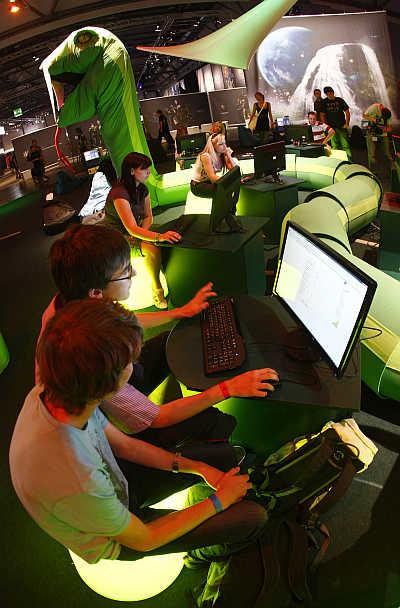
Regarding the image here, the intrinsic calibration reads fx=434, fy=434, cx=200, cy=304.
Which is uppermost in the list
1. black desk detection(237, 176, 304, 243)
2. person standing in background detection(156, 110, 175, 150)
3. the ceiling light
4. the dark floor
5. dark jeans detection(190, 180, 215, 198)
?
the ceiling light

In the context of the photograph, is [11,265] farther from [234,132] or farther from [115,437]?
[234,132]

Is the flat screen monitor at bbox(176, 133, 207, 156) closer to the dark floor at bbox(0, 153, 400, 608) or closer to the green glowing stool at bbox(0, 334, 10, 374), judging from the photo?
the green glowing stool at bbox(0, 334, 10, 374)

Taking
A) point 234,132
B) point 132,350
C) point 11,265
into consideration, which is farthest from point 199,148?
point 132,350

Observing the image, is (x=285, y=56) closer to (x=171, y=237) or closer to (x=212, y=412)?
(x=171, y=237)

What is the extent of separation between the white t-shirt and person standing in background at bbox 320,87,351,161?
7.85m

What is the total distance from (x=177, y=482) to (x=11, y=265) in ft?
17.3

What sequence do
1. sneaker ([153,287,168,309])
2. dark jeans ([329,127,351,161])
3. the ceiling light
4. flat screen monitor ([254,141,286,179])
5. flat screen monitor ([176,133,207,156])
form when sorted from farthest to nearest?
the ceiling light < flat screen monitor ([176,133,207,156]) < dark jeans ([329,127,351,161]) < flat screen monitor ([254,141,286,179]) < sneaker ([153,287,168,309])

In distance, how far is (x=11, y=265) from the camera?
6055mm

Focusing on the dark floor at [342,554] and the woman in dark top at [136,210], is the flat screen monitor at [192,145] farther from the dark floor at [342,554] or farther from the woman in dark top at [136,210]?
the dark floor at [342,554]

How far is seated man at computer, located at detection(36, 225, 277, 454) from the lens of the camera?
1.59 metres

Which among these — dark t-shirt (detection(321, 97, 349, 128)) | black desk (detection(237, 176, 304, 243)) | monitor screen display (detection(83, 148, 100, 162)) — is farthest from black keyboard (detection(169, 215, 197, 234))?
monitor screen display (detection(83, 148, 100, 162))

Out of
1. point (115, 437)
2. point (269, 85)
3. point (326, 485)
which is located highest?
point (269, 85)

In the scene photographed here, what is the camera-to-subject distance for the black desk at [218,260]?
2.91 meters

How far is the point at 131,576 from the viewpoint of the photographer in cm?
170
